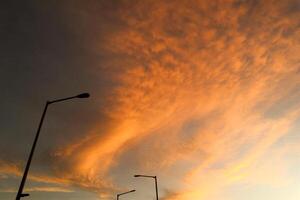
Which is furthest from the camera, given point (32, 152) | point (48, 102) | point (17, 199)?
point (48, 102)

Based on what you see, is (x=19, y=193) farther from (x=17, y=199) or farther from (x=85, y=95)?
(x=85, y=95)

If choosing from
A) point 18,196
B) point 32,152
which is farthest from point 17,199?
point 32,152

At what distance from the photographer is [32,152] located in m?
18.3

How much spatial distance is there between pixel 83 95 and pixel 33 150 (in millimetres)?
5618

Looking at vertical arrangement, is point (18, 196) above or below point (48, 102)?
below

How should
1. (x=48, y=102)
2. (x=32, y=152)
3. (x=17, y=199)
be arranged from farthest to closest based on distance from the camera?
1. (x=48, y=102)
2. (x=32, y=152)
3. (x=17, y=199)

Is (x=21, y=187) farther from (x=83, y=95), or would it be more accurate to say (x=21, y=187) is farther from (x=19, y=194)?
(x=83, y=95)

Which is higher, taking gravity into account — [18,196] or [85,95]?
[85,95]

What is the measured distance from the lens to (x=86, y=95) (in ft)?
70.5

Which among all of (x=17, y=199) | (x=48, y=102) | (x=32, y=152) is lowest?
(x=17, y=199)

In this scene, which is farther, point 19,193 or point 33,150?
point 33,150

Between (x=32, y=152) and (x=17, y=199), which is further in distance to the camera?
(x=32, y=152)

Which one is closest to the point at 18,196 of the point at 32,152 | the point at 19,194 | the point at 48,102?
the point at 19,194

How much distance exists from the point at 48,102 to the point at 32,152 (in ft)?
15.2
